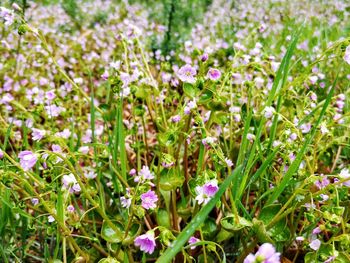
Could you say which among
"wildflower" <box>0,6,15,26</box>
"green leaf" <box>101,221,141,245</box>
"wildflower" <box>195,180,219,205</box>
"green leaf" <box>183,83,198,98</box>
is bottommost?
"green leaf" <box>101,221,141,245</box>

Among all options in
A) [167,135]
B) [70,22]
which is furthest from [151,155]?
[70,22]

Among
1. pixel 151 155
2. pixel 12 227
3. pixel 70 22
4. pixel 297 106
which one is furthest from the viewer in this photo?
pixel 70 22

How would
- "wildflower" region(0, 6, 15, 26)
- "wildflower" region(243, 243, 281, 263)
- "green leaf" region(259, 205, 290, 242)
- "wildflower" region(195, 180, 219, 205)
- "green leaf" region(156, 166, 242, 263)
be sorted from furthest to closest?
1. "wildflower" region(0, 6, 15, 26)
2. "green leaf" region(259, 205, 290, 242)
3. "wildflower" region(195, 180, 219, 205)
4. "green leaf" region(156, 166, 242, 263)
5. "wildflower" region(243, 243, 281, 263)

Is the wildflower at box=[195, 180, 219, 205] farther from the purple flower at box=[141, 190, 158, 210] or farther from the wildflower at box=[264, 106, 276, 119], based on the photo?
the wildflower at box=[264, 106, 276, 119]

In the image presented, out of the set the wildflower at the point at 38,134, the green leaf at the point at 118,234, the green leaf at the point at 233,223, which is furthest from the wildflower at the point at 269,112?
the wildflower at the point at 38,134

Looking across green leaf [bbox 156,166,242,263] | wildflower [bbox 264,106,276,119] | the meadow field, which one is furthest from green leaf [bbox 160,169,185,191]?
green leaf [bbox 156,166,242,263]

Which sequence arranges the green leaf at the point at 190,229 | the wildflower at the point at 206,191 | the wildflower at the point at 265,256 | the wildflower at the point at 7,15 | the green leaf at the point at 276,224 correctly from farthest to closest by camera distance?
the wildflower at the point at 7,15 → the green leaf at the point at 276,224 → the wildflower at the point at 206,191 → the green leaf at the point at 190,229 → the wildflower at the point at 265,256

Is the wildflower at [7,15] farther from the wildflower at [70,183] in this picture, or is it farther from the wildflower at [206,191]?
the wildflower at [206,191]

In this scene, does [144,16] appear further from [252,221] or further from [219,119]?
[252,221]
